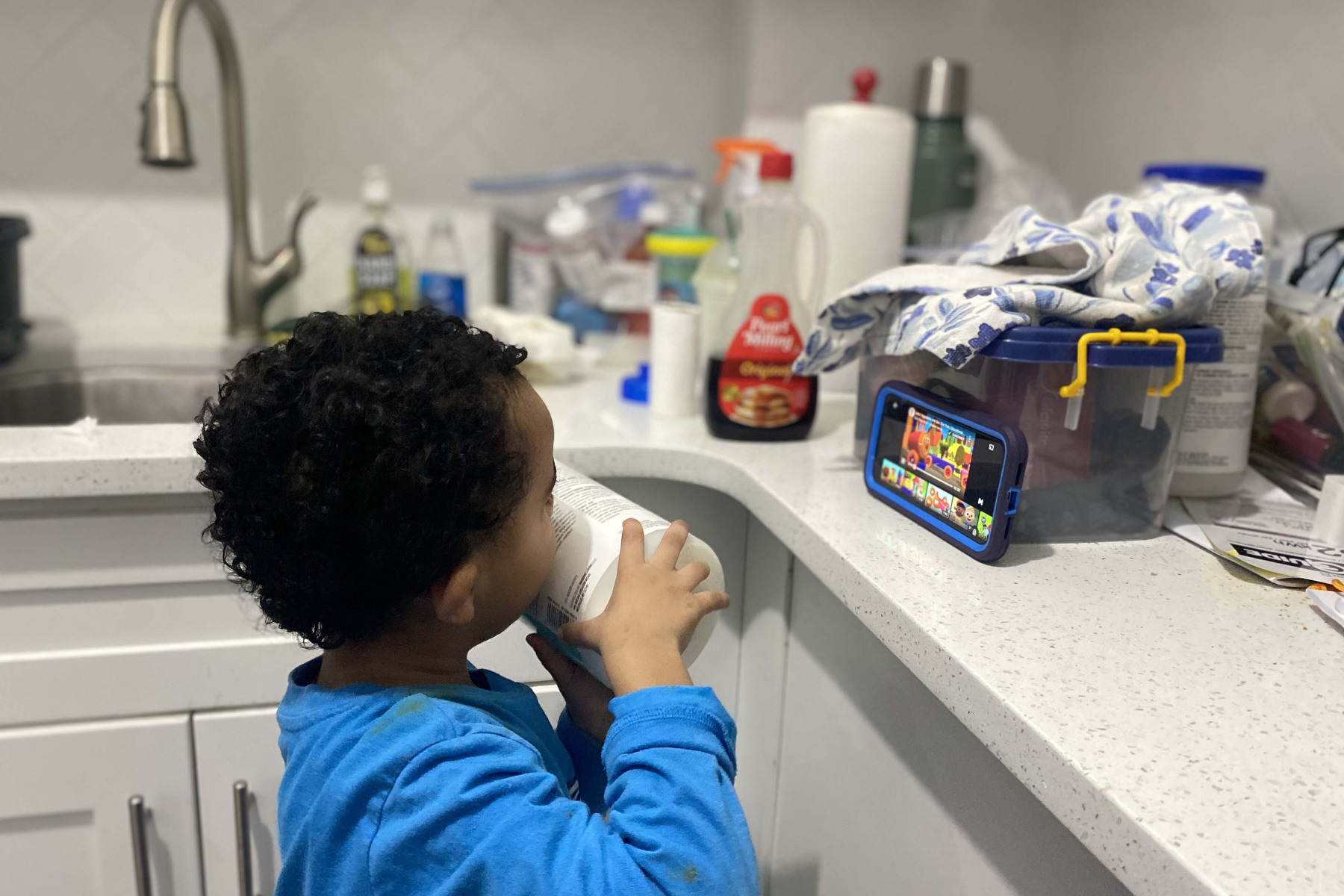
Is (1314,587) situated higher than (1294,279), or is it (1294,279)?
(1294,279)

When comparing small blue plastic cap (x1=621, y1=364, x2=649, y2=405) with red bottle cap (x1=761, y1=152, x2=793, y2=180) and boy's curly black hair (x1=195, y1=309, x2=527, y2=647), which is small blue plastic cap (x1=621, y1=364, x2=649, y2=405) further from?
boy's curly black hair (x1=195, y1=309, x2=527, y2=647)

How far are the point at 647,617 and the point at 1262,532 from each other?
521mm

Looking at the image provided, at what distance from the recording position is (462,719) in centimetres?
58

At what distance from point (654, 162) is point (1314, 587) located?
43.8 inches

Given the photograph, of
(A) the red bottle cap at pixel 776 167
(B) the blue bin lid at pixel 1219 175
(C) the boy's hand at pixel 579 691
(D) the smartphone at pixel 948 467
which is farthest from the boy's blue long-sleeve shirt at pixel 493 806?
(B) the blue bin lid at pixel 1219 175

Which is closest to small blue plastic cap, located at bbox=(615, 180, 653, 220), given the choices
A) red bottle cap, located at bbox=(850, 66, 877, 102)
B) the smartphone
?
red bottle cap, located at bbox=(850, 66, 877, 102)

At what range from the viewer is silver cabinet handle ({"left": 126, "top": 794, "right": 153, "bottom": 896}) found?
98 cm

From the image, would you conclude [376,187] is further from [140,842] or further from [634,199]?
[140,842]

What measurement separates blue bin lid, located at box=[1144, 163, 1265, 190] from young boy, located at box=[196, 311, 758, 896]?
845mm

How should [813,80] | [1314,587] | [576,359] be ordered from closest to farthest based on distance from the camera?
[1314,587] < [576,359] < [813,80]

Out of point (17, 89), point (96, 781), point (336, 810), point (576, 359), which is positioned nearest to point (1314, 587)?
point (336, 810)

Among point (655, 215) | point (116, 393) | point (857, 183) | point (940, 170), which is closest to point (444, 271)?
point (655, 215)

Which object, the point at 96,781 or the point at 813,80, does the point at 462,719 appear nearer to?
the point at 96,781

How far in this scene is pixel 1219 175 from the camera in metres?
1.13
